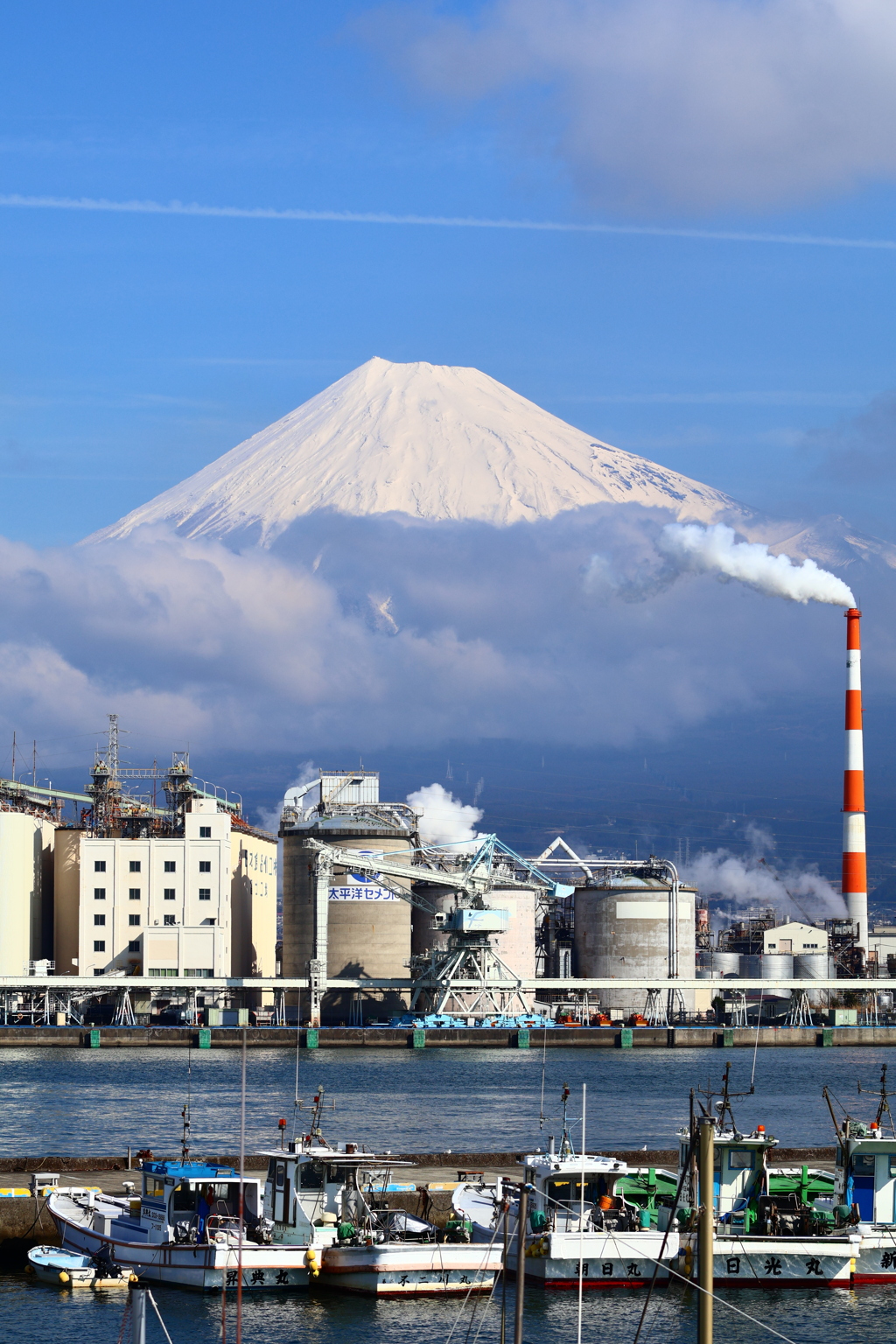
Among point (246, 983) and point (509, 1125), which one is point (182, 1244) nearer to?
point (509, 1125)

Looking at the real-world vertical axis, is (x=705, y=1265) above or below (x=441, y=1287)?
above

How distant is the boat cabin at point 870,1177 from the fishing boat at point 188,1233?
11685 millimetres

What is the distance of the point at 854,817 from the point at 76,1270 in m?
128

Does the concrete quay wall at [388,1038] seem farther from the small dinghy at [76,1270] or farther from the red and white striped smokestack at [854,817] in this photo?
the small dinghy at [76,1270]

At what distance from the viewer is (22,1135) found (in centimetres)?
6700

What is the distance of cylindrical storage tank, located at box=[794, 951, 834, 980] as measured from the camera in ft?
548

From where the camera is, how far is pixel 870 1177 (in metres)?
43.0

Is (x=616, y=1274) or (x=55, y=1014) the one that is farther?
(x=55, y=1014)

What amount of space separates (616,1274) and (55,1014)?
105 m

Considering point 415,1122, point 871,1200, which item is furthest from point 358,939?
point 871,1200

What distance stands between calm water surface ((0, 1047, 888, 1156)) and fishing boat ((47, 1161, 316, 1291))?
16.2 meters

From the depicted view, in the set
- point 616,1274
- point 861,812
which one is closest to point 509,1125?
point 616,1274

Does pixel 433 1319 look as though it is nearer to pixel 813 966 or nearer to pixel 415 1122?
pixel 415 1122

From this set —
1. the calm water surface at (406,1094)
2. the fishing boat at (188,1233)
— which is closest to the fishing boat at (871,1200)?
the fishing boat at (188,1233)
